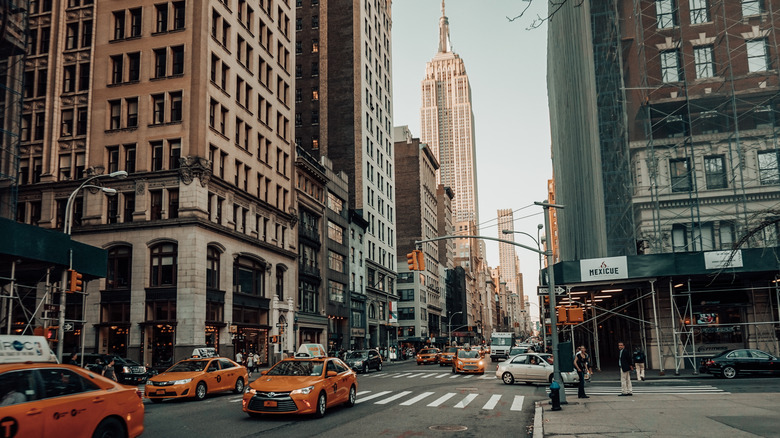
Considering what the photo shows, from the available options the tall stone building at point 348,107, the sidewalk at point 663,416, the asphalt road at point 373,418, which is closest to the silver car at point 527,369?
the asphalt road at point 373,418

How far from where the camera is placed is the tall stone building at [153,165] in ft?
127

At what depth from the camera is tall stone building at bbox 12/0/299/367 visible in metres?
38.7

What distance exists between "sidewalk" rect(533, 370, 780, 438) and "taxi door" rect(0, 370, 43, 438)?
28.8 ft

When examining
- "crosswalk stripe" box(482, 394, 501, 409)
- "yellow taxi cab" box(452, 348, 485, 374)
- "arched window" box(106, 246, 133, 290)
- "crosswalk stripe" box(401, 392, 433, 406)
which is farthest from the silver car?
"arched window" box(106, 246, 133, 290)

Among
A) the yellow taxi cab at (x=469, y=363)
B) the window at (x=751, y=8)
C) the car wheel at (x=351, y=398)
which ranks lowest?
the yellow taxi cab at (x=469, y=363)

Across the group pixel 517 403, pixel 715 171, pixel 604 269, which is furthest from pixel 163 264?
pixel 715 171

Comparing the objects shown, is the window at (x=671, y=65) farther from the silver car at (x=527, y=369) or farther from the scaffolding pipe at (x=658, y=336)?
the silver car at (x=527, y=369)

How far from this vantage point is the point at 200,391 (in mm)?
20688

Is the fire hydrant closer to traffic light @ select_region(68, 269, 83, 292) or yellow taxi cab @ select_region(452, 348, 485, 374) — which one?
traffic light @ select_region(68, 269, 83, 292)

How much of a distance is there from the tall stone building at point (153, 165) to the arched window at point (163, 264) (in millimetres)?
80

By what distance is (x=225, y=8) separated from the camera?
45.2m

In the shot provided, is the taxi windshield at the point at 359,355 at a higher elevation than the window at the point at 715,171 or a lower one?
lower

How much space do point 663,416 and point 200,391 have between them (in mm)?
14091

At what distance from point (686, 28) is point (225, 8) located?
1211 inches
